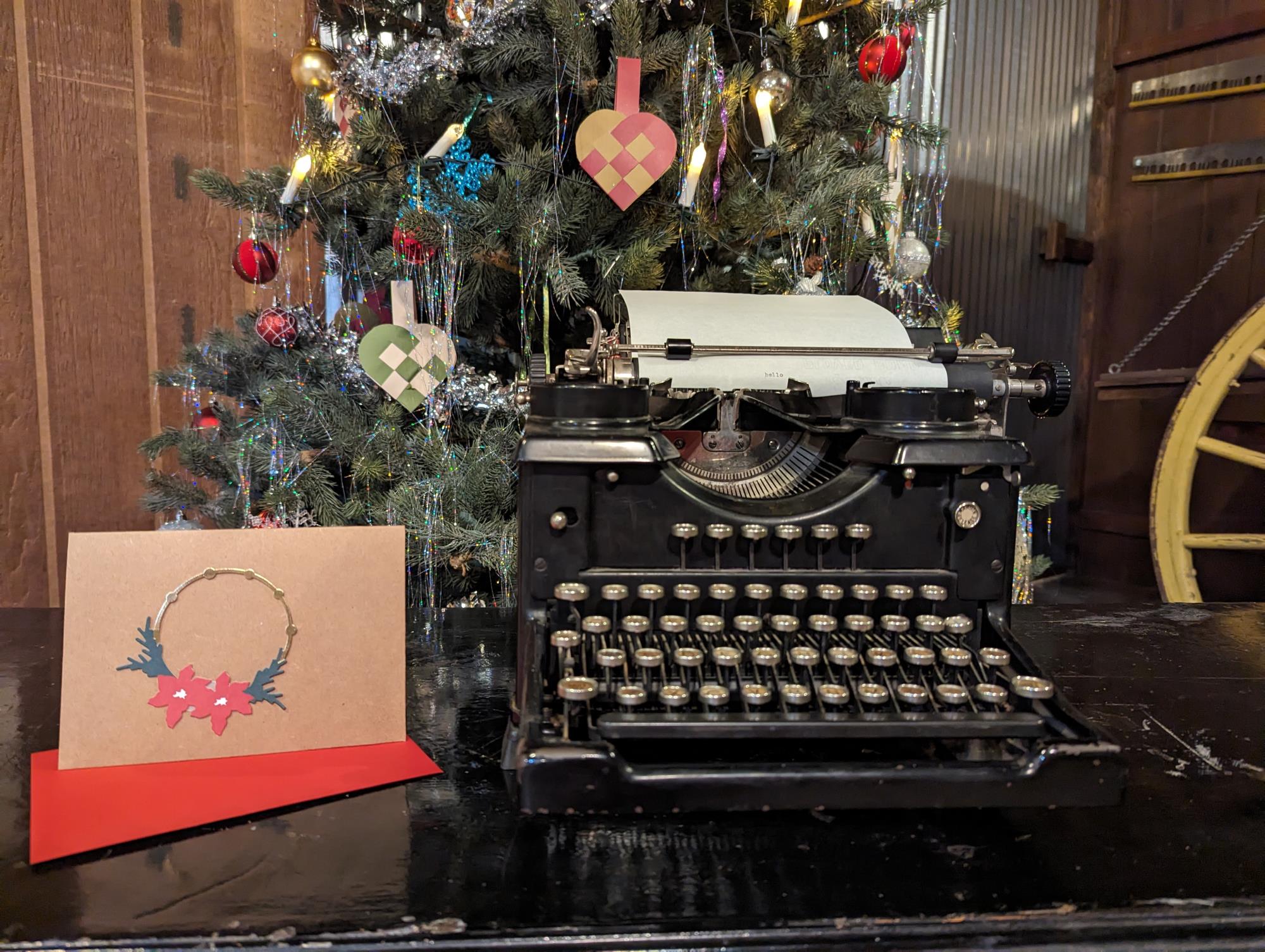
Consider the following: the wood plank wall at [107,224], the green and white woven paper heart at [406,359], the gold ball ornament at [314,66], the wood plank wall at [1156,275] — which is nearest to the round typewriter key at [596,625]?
the green and white woven paper heart at [406,359]

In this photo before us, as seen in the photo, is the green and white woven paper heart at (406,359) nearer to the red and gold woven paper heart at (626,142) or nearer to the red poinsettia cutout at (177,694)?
the red and gold woven paper heart at (626,142)

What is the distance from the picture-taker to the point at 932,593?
738 mm

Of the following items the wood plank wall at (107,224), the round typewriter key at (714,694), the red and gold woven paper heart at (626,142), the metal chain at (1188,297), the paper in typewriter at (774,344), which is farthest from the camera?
the metal chain at (1188,297)

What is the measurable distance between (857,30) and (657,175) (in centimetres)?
63

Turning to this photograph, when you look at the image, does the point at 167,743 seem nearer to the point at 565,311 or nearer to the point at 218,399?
the point at 565,311

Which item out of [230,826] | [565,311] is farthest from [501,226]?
[230,826]

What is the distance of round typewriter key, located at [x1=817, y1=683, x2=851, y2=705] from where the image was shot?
0.63 meters

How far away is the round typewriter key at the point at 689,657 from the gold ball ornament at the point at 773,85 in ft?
3.76

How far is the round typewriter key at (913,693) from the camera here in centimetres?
64

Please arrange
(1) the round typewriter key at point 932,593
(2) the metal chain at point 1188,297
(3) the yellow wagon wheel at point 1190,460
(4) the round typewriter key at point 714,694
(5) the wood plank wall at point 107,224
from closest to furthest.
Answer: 1. (4) the round typewriter key at point 714,694
2. (1) the round typewriter key at point 932,593
3. (5) the wood plank wall at point 107,224
4. (3) the yellow wagon wheel at point 1190,460
5. (2) the metal chain at point 1188,297

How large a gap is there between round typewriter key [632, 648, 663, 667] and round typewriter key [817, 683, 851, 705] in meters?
0.12

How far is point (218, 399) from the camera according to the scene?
1.90m

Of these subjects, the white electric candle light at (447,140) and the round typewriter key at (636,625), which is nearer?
the round typewriter key at (636,625)

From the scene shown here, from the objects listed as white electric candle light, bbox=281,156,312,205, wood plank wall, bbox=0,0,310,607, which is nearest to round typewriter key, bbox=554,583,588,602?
white electric candle light, bbox=281,156,312,205
